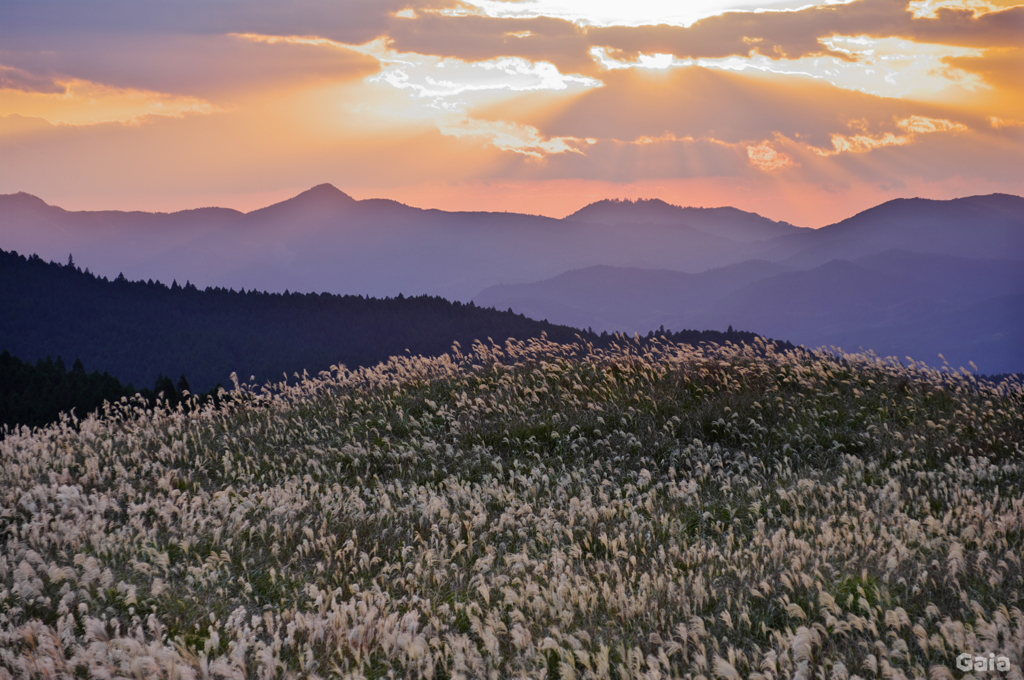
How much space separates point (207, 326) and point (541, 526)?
6611 inches

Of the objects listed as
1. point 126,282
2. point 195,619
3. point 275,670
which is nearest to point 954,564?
point 275,670

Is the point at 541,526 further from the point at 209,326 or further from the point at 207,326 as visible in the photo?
the point at 207,326

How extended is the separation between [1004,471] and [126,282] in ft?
659

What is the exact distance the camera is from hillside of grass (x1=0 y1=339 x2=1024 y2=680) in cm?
428

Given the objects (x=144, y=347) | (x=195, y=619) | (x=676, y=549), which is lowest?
(x=144, y=347)

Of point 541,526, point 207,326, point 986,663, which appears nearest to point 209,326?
point 207,326

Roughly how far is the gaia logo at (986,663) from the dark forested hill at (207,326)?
121 m

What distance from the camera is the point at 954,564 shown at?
15.9ft

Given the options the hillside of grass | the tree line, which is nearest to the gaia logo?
the hillside of grass

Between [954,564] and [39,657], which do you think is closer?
[39,657]

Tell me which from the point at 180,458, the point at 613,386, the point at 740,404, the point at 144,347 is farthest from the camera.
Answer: the point at 144,347

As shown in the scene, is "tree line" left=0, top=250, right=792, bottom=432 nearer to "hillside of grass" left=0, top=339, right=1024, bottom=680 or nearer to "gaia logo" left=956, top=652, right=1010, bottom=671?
"hillside of grass" left=0, top=339, right=1024, bottom=680

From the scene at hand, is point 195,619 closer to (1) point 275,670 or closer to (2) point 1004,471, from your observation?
(1) point 275,670

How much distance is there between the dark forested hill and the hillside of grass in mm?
113710
